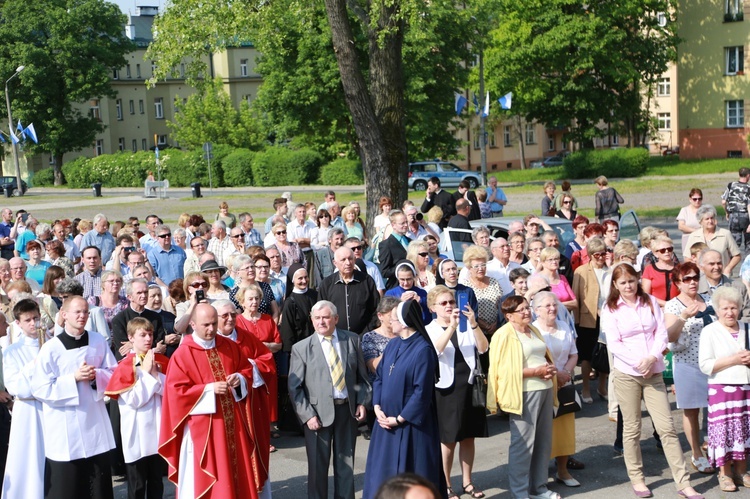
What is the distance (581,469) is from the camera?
28.9 feet

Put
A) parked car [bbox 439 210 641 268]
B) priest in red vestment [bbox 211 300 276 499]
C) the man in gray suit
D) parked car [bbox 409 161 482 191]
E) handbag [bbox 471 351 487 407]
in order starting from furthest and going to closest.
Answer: parked car [bbox 409 161 482 191] → parked car [bbox 439 210 641 268] → handbag [bbox 471 351 487 407] → the man in gray suit → priest in red vestment [bbox 211 300 276 499]

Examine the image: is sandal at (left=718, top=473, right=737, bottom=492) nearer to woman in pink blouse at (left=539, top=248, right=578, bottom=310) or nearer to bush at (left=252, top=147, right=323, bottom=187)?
woman in pink blouse at (left=539, top=248, right=578, bottom=310)

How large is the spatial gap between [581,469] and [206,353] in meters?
3.57

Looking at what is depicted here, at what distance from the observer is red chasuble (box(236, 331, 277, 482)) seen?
7.59 meters

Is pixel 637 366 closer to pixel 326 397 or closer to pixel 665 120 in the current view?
pixel 326 397

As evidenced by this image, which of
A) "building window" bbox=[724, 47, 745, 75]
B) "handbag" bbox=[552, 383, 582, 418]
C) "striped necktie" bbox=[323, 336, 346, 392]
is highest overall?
"building window" bbox=[724, 47, 745, 75]

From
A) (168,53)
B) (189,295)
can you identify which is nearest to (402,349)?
(189,295)

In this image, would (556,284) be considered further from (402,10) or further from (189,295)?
(402,10)

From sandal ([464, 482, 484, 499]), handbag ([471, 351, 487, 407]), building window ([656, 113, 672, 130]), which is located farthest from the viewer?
building window ([656, 113, 672, 130])

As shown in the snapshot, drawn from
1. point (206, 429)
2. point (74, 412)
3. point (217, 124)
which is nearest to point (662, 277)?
point (206, 429)

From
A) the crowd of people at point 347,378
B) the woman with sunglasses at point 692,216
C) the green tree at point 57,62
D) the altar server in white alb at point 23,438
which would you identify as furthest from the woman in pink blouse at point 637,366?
the green tree at point 57,62

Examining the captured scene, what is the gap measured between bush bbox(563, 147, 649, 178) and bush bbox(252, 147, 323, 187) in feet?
57.6

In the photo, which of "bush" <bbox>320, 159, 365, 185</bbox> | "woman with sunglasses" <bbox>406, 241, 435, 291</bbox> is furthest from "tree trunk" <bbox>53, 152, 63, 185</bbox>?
"woman with sunglasses" <bbox>406, 241, 435, 291</bbox>

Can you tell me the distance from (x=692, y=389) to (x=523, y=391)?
1.55 meters
